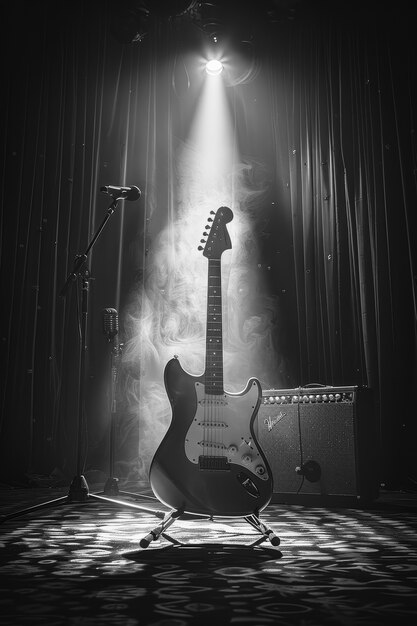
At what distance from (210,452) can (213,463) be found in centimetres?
4

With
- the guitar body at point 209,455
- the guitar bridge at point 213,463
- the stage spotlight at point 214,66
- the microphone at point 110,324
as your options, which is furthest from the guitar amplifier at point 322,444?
the stage spotlight at point 214,66

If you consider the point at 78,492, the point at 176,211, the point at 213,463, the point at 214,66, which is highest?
the point at 214,66

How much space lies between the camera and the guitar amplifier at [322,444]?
11.1 ft

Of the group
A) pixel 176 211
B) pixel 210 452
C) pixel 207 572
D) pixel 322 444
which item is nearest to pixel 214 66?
pixel 176 211

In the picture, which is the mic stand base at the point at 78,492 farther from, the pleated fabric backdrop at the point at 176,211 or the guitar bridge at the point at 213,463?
the pleated fabric backdrop at the point at 176,211

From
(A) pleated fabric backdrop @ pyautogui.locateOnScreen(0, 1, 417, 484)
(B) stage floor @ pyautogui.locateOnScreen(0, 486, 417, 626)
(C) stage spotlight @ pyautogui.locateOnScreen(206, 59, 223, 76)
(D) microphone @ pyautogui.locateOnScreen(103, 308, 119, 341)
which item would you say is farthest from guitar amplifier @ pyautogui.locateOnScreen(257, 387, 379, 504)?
(C) stage spotlight @ pyautogui.locateOnScreen(206, 59, 223, 76)

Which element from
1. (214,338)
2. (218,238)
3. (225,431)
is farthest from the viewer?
(218,238)

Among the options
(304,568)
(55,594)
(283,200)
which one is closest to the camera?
(55,594)

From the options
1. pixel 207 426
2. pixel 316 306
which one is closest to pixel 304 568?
pixel 207 426

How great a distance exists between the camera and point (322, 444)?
347cm

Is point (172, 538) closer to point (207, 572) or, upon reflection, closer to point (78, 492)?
point (207, 572)

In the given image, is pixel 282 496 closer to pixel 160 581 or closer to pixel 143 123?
pixel 160 581

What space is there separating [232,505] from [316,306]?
2495 millimetres

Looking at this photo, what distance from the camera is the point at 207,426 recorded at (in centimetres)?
239
